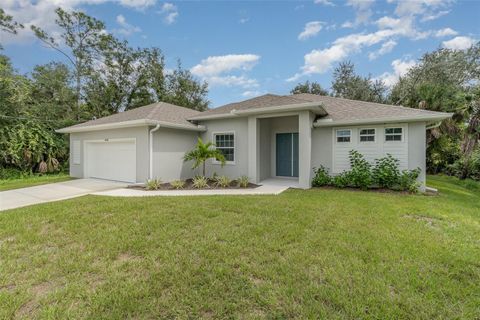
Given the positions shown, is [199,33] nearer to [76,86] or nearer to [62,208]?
[62,208]

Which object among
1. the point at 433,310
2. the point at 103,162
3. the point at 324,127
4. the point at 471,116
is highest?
the point at 471,116

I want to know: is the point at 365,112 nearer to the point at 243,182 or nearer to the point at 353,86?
the point at 243,182

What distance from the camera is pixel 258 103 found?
10.3 meters

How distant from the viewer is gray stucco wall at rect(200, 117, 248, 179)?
1055cm

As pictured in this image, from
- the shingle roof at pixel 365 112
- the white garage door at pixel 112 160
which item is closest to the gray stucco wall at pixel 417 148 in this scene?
the shingle roof at pixel 365 112

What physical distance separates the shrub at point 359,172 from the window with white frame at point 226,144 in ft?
17.0

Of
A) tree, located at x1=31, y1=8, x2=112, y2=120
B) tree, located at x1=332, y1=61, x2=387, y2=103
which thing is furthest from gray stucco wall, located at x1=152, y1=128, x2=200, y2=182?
tree, located at x1=332, y1=61, x2=387, y2=103

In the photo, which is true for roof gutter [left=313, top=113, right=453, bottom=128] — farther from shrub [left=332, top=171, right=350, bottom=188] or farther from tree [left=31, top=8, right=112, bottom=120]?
tree [left=31, top=8, right=112, bottom=120]

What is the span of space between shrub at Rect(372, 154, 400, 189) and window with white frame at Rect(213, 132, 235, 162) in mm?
6082

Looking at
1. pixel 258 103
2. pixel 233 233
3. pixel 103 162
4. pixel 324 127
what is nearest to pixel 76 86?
pixel 103 162

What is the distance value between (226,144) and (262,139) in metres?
1.78

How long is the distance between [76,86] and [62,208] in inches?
791

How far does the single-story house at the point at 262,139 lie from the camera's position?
8.91 meters

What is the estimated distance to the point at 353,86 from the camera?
23906mm
